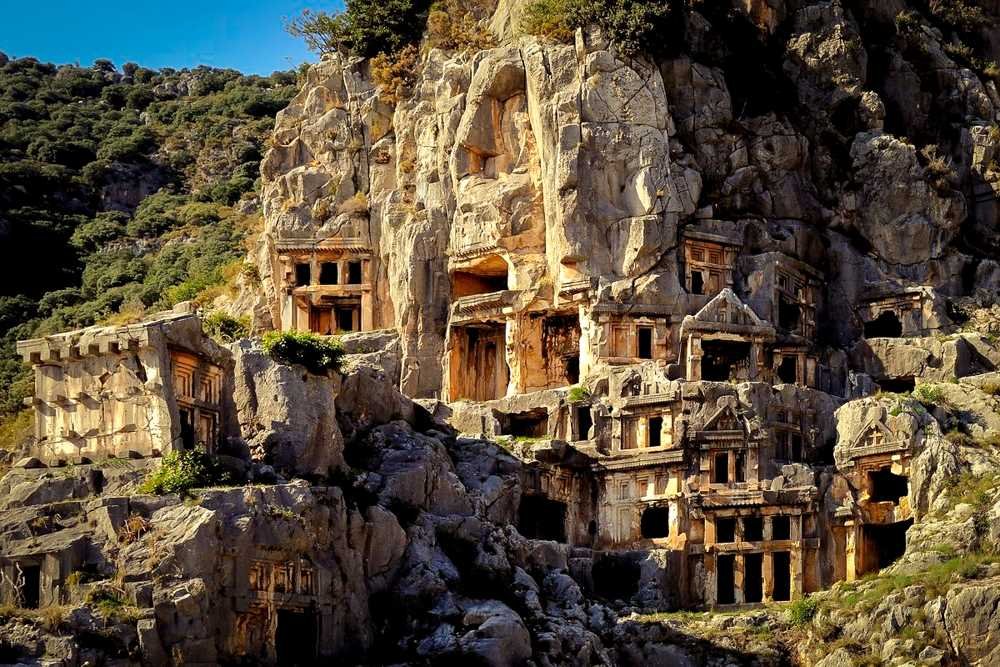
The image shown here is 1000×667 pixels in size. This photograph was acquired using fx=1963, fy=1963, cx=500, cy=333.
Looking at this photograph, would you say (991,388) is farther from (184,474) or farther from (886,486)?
(184,474)

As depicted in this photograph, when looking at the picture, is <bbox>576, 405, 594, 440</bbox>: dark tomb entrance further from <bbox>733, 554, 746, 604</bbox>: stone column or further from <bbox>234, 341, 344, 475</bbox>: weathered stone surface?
<bbox>234, 341, 344, 475</bbox>: weathered stone surface

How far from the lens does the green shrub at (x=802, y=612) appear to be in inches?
2601

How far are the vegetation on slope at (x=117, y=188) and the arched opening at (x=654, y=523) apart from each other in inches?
1210

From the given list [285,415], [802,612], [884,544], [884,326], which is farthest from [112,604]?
[884,326]

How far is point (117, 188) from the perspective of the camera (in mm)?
121312

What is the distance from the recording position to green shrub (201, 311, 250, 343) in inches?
3447

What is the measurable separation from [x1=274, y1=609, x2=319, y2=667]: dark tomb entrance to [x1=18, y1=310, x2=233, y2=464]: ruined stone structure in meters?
6.18

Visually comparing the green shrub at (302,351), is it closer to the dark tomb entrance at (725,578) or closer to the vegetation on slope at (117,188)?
the dark tomb entrance at (725,578)

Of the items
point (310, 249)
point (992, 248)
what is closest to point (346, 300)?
point (310, 249)

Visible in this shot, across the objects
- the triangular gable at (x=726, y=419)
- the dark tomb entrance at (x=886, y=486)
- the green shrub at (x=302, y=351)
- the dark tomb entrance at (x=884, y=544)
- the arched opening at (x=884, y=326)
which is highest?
the arched opening at (x=884, y=326)

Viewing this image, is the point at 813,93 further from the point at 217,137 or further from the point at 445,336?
the point at 217,137

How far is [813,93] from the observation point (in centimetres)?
8956

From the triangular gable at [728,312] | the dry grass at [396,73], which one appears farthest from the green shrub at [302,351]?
the dry grass at [396,73]

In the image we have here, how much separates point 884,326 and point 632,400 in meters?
14.5
